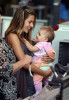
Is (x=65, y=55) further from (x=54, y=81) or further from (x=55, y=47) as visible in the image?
(x=54, y=81)

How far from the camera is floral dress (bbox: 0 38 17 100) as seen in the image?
3559 millimetres

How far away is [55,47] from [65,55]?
0.72 feet

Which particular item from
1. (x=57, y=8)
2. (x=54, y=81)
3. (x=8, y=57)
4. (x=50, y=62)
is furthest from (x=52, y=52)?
(x=57, y=8)

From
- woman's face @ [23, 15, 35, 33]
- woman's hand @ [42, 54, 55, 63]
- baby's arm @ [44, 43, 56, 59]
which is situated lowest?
woman's hand @ [42, 54, 55, 63]

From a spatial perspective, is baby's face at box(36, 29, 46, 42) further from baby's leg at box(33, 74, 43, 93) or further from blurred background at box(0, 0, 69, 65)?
baby's leg at box(33, 74, 43, 93)

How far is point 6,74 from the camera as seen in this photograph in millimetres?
3627

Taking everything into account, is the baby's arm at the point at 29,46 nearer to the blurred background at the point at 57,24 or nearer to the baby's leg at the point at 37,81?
the baby's leg at the point at 37,81

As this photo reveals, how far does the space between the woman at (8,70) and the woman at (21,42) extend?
196mm

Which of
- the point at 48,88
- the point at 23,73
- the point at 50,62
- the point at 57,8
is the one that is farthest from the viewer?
the point at 57,8

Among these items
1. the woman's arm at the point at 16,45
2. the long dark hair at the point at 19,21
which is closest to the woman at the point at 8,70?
the woman's arm at the point at 16,45

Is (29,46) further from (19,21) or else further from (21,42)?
(19,21)

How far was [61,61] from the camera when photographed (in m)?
4.60

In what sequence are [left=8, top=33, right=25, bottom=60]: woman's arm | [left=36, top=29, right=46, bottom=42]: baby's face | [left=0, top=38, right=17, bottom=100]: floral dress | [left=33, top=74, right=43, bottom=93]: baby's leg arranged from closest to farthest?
[left=0, top=38, right=17, bottom=100]: floral dress
[left=8, top=33, right=25, bottom=60]: woman's arm
[left=33, top=74, right=43, bottom=93]: baby's leg
[left=36, top=29, right=46, bottom=42]: baby's face

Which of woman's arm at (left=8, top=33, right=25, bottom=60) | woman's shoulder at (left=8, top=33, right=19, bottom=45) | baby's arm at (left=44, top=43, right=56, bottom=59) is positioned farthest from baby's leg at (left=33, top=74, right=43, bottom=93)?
woman's shoulder at (left=8, top=33, right=19, bottom=45)
